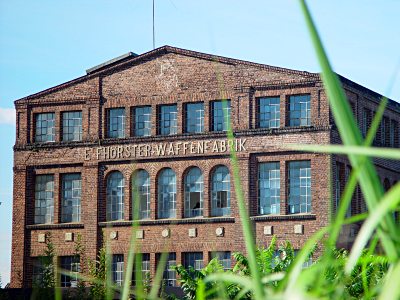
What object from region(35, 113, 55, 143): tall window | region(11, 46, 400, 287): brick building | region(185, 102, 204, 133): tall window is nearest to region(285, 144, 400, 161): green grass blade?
region(11, 46, 400, 287): brick building

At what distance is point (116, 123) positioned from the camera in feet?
142

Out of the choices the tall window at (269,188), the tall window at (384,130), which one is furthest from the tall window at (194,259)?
the tall window at (384,130)

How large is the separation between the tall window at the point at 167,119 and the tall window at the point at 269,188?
160 inches

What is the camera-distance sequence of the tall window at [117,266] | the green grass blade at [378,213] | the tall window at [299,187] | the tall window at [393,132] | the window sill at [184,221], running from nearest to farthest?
the green grass blade at [378,213] < the tall window at [299,187] < the window sill at [184,221] < the tall window at [117,266] < the tall window at [393,132]

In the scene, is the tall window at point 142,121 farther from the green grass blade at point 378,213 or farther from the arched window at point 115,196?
the green grass blade at point 378,213

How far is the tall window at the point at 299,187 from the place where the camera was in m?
39.6

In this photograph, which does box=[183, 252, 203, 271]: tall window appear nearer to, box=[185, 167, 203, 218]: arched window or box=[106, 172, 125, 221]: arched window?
box=[185, 167, 203, 218]: arched window

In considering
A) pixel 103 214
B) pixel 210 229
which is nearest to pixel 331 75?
pixel 210 229

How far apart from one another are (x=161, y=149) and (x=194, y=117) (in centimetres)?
173

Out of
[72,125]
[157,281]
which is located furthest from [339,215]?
[72,125]

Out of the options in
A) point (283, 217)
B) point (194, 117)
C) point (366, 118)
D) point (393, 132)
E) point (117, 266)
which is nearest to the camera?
point (283, 217)

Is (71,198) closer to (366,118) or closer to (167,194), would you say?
(167,194)

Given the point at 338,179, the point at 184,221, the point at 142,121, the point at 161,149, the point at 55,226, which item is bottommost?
the point at 55,226

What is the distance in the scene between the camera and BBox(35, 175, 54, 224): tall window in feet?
144
